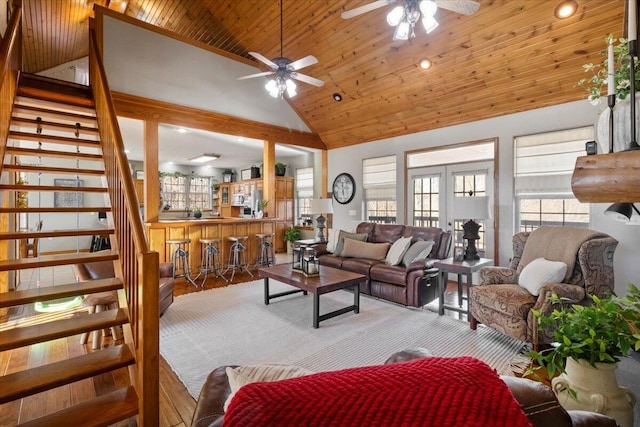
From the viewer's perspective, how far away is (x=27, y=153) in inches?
131

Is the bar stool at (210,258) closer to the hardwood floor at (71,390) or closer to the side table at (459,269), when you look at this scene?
the hardwood floor at (71,390)

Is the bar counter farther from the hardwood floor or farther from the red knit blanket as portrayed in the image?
the red knit blanket

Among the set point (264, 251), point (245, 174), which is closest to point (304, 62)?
point (264, 251)

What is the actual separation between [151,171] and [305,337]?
3.87 meters

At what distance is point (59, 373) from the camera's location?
180 cm

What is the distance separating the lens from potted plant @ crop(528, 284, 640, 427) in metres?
1.37

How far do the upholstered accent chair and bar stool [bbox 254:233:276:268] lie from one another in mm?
4106

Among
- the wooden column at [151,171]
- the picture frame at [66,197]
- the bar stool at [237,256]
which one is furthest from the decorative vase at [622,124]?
the picture frame at [66,197]

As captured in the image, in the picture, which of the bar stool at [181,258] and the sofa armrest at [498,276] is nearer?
the sofa armrest at [498,276]

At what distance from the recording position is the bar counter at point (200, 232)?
5113 mm

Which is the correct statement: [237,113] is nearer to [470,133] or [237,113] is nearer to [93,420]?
[470,133]

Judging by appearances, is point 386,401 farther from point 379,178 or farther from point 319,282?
point 379,178

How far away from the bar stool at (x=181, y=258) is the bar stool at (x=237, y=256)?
2.43 feet

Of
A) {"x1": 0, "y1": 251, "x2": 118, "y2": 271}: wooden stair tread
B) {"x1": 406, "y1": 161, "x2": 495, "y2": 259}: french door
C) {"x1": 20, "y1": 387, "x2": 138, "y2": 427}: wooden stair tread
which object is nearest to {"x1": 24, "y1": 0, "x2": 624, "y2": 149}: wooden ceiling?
{"x1": 406, "y1": 161, "x2": 495, "y2": 259}: french door
